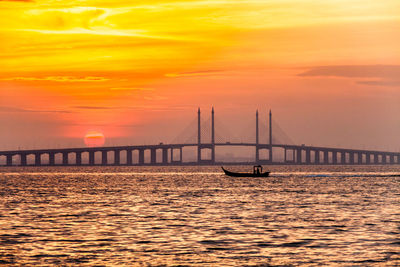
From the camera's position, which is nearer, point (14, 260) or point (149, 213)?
point (14, 260)

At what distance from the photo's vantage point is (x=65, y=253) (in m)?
32.1

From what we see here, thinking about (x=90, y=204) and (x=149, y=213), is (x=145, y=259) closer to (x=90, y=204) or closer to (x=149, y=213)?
(x=149, y=213)

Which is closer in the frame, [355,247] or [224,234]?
[355,247]

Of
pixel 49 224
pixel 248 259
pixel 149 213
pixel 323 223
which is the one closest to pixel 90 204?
pixel 149 213

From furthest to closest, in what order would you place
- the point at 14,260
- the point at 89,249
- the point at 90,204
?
the point at 90,204, the point at 89,249, the point at 14,260

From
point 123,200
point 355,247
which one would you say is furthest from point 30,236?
point 123,200

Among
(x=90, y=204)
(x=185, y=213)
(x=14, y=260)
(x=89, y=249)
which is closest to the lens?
(x=14, y=260)

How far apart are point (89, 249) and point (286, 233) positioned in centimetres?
1114

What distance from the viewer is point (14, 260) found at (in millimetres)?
30391

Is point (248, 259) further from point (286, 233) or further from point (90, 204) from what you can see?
point (90, 204)

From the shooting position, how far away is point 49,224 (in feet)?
148

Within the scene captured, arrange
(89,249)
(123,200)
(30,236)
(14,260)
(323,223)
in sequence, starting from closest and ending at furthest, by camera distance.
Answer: (14,260), (89,249), (30,236), (323,223), (123,200)

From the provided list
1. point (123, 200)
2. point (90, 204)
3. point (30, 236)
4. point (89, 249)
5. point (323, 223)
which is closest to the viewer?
point (89, 249)

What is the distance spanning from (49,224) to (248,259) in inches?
709
